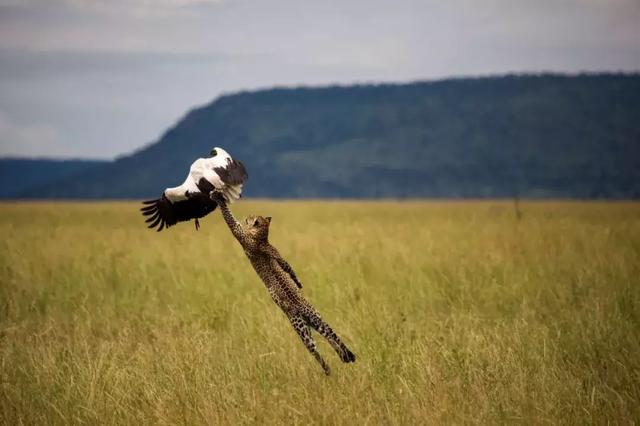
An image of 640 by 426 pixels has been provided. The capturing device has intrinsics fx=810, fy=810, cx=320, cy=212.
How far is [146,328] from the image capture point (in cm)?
873

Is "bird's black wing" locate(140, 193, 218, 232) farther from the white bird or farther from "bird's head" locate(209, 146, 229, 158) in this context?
"bird's head" locate(209, 146, 229, 158)

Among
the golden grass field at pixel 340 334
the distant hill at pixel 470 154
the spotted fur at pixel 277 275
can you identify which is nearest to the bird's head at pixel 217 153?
the spotted fur at pixel 277 275

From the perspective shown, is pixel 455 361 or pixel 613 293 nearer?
pixel 455 361

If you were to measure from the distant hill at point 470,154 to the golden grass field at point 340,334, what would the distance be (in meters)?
138

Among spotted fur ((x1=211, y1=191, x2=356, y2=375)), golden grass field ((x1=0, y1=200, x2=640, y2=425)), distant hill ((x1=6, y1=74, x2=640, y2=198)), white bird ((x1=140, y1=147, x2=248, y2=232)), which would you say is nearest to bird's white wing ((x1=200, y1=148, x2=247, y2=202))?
white bird ((x1=140, y1=147, x2=248, y2=232))

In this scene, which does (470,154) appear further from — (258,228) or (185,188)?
(185,188)

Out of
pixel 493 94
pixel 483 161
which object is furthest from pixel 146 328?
pixel 493 94

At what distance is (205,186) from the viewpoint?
4.89 m

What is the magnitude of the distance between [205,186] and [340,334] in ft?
10.4

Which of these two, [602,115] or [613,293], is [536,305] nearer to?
[613,293]

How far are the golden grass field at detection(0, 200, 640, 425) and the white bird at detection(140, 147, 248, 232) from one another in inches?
51.2

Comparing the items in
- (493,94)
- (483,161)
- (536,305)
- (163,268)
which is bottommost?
(536,305)

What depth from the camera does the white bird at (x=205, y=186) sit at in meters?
4.85

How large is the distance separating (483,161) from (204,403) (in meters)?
172
